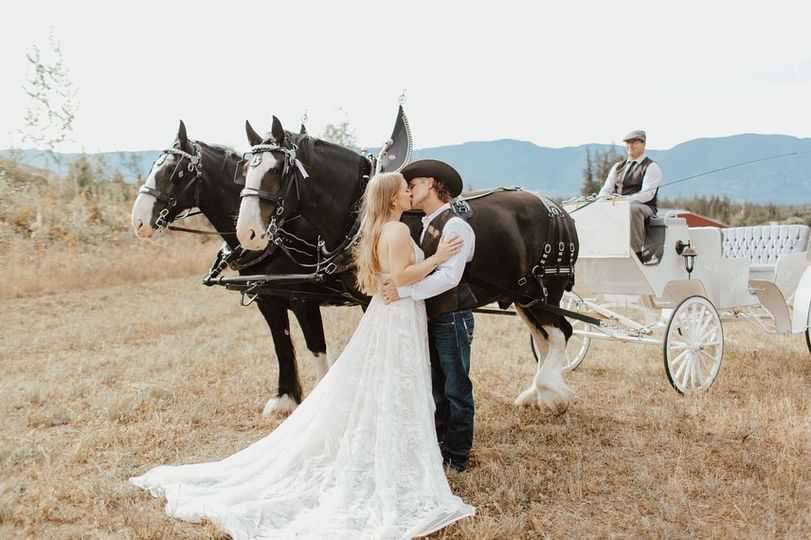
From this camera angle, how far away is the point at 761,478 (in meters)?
4.33

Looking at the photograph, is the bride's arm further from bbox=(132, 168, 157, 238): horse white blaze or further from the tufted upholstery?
the tufted upholstery

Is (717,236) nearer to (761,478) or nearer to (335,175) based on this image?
(761,478)

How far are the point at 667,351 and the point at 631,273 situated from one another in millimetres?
818

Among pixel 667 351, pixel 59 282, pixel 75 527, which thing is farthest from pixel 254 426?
pixel 59 282

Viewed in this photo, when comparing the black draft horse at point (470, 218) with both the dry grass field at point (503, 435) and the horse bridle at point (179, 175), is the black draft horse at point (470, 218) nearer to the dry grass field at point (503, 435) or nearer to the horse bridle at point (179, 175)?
the dry grass field at point (503, 435)

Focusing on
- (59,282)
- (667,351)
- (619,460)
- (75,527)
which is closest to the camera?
(75,527)

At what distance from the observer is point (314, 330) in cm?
568

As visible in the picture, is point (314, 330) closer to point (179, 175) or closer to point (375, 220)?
point (179, 175)

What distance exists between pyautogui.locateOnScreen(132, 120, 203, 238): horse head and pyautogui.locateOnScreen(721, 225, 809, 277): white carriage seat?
544cm

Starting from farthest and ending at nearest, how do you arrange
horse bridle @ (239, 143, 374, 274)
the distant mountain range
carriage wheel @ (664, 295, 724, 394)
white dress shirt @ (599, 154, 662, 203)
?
1. the distant mountain range
2. white dress shirt @ (599, 154, 662, 203)
3. carriage wheel @ (664, 295, 724, 394)
4. horse bridle @ (239, 143, 374, 274)

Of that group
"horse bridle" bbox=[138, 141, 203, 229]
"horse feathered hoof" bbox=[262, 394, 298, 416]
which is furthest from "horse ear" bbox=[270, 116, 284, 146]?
"horse feathered hoof" bbox=[262, 394, 298, 416]

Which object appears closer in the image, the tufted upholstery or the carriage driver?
the carriage driver

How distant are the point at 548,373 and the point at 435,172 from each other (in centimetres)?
248

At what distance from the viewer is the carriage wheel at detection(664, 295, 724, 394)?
6.25 m
